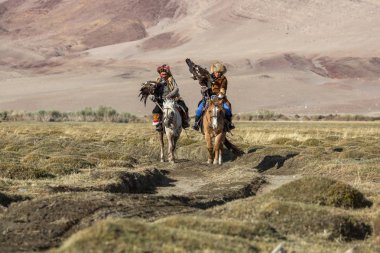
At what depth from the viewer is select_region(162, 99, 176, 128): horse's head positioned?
84.1ft

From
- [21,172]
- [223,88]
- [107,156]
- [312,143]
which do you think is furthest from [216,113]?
[312,143]

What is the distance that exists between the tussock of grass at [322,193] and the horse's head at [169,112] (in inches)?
418

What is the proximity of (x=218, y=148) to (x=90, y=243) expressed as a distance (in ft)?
52.1

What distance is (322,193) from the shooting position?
14.9 m

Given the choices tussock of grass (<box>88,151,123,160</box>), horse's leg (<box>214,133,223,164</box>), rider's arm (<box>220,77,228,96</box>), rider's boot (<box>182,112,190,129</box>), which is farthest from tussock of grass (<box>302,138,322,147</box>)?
rider's arm (<box>220,77,228,96</box>)

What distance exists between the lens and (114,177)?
19625mm

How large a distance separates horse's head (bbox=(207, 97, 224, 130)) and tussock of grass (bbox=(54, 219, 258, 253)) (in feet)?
45.7

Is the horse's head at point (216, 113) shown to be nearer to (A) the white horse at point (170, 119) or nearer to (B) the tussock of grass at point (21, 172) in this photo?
(A) the white horse at point (170, 119)

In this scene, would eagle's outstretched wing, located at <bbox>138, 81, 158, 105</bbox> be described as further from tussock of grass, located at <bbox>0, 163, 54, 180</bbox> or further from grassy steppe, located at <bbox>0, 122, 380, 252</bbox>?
tussock of grass, located at <bbox>0, 163, 54, 180</bbox>

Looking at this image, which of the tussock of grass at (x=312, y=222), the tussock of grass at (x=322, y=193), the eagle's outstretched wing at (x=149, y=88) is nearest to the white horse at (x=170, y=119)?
→ the eagle's outstretched wing at (x=149, y=88)

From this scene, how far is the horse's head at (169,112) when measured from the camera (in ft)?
84.1

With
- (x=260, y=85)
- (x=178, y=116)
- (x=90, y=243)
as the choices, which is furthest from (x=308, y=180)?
(x=260, y=85)

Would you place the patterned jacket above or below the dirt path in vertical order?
above

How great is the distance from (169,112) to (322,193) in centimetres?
1120
